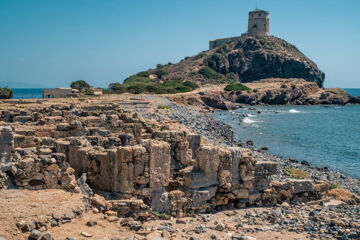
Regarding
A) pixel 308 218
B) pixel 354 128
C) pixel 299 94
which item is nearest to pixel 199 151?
pixel 308 218

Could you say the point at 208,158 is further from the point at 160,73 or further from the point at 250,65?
the point at 250,65

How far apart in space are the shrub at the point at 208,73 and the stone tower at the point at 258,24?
969 inches

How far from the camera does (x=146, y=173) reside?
899 cm

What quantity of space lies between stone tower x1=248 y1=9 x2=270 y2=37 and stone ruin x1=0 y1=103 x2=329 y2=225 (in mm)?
109070

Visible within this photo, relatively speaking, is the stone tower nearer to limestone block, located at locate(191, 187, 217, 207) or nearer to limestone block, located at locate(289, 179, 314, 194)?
limestone block, located at locate(289, 179, 314, 194)

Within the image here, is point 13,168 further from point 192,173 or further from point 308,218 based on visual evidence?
point 308,218

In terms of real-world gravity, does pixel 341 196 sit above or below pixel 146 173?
below

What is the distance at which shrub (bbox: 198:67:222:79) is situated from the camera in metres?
96.8

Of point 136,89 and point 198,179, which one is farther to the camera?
point 136,89

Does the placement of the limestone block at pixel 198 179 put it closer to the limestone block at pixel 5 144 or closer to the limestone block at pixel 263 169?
the limestone block at pixel 263 169

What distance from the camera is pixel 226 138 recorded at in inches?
1270

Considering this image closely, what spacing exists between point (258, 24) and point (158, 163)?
11282 cm

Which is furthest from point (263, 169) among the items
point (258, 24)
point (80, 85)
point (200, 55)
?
point (258, 24)

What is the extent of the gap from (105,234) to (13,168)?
248 cm
